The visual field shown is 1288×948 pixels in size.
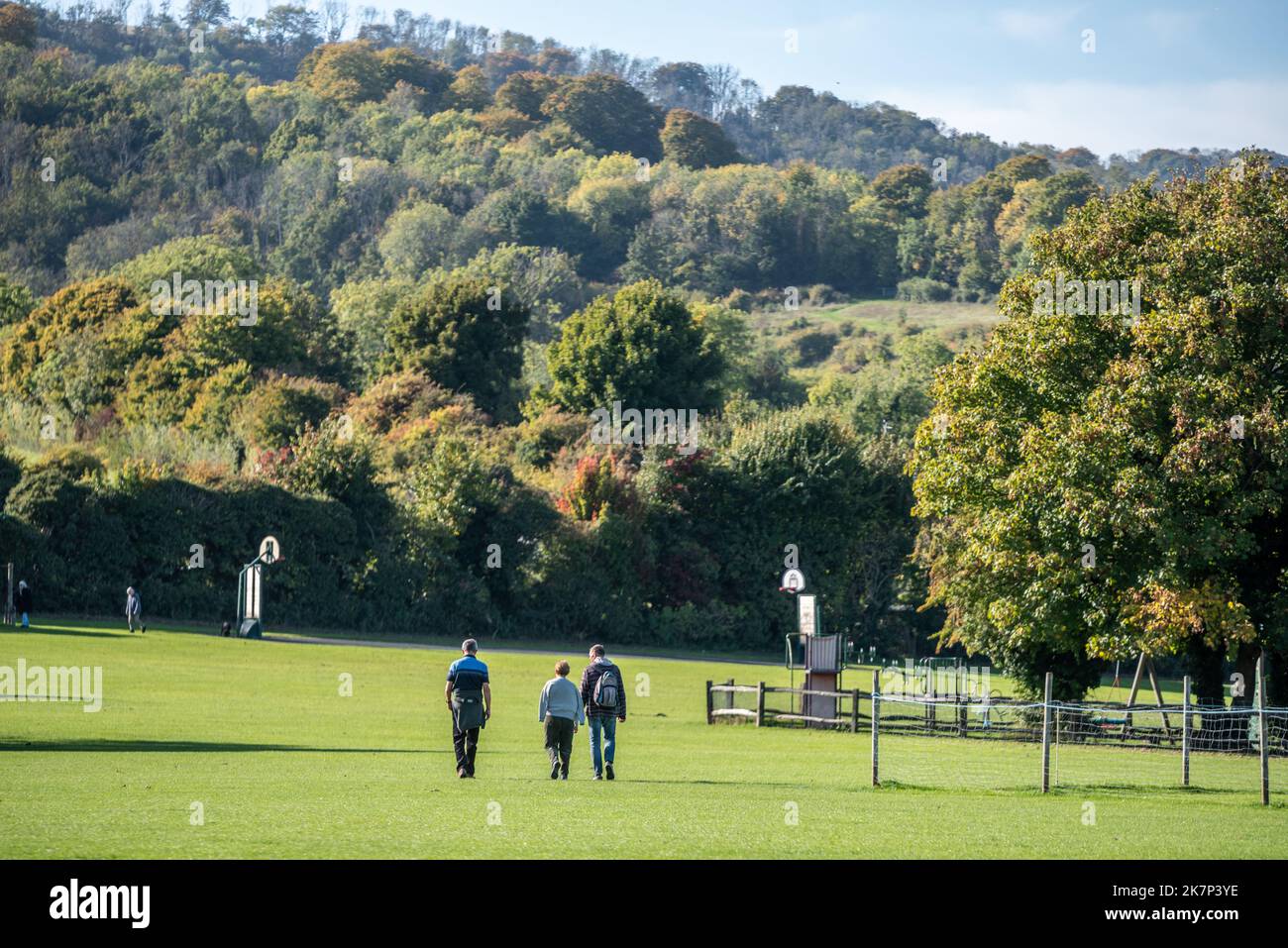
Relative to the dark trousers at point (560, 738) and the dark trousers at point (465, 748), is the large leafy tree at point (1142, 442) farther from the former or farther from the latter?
the dark trousers at point (465, 748)

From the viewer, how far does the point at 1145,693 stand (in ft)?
195

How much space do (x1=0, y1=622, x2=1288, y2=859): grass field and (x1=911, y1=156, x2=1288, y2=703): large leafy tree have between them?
3990 mm

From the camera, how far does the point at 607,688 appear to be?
22703mm

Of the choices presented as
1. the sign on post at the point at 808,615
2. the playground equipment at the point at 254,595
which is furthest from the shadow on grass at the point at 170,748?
the playground equipment at the point at 254,595

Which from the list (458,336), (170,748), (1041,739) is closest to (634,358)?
(458,336)

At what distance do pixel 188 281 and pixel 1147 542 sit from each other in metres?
Answer: 65.6

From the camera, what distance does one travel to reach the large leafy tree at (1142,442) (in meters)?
34.0

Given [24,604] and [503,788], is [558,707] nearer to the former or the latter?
[503,788]

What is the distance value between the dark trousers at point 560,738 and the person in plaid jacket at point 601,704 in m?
0.38

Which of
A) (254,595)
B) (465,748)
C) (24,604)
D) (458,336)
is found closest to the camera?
(465,748)

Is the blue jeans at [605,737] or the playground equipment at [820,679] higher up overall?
the blue jeans at [605,737]

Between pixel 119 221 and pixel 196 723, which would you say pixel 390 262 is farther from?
pixel 196 723

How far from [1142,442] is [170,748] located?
20.9 m
